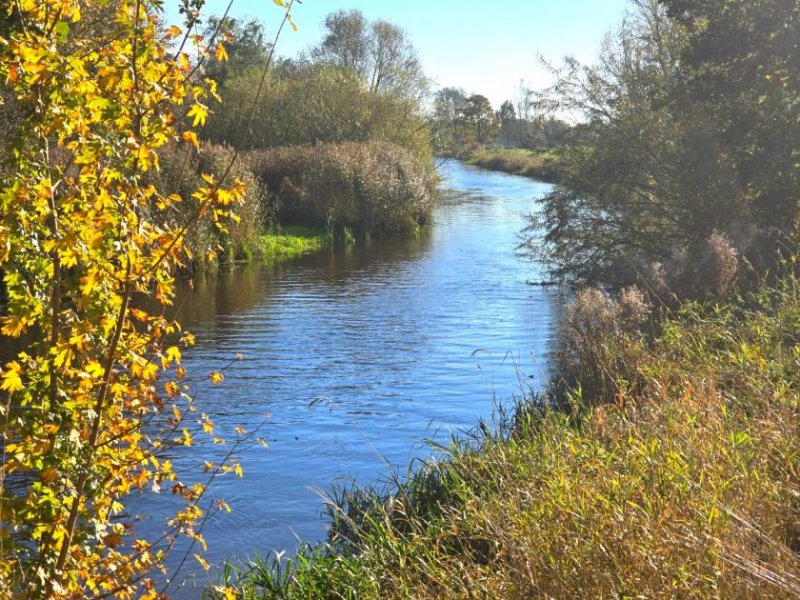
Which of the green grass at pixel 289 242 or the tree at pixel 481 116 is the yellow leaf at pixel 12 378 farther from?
the tree at pixel 481 116

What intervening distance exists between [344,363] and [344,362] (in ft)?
0.21

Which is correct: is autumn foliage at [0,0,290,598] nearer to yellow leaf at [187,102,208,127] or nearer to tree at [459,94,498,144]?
yellow leaf at [187,102,208,127]

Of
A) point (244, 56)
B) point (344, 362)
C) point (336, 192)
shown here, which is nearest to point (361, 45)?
point (244, 56)

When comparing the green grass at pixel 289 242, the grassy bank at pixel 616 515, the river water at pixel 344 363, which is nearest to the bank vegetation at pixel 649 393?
the grassy bank at pixel 616 515

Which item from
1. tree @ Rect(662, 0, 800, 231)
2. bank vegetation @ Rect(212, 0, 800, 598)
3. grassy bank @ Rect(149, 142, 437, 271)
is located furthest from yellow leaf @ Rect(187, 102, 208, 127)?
grassy bank @ Rect(149, 142, 437, 271)

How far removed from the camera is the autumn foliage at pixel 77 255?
3.89 metres

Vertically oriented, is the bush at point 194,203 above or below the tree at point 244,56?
below

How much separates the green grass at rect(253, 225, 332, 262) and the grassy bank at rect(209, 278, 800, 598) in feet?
63.1

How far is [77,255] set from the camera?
3896mm

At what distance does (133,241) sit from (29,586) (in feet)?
5.05

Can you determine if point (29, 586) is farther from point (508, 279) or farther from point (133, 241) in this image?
point (508, 279)

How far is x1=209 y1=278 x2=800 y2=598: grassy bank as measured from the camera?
3961 mm

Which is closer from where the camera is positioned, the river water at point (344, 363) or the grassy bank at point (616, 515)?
the grassy bank at point (616, 515)

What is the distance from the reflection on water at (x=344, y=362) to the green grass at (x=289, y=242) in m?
1.06
